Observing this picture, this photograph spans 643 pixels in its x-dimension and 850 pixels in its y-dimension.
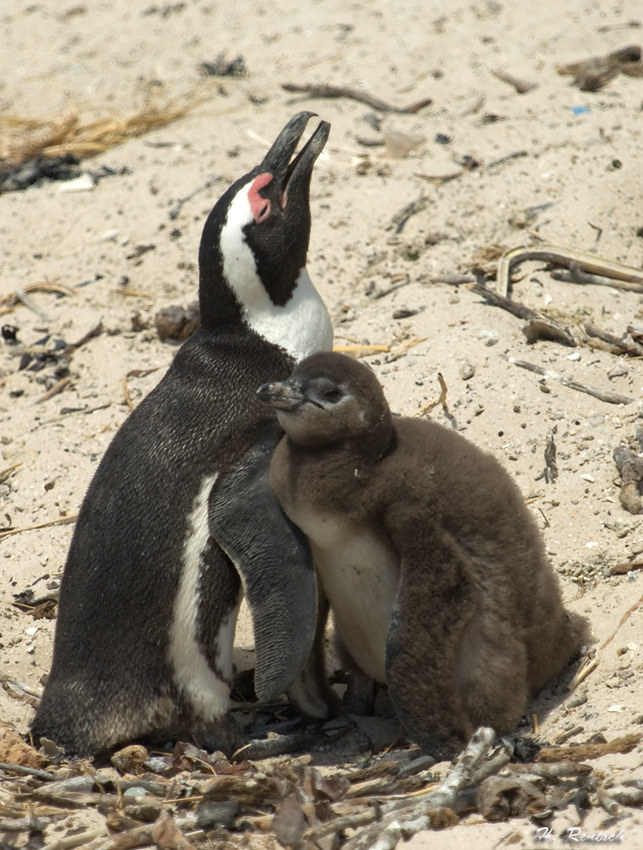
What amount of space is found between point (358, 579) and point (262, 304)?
3.27ft

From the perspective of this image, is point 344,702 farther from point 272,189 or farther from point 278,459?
point 272,189

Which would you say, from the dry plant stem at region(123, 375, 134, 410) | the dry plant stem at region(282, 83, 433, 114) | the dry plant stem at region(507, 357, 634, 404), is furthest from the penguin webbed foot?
the dry plant stem at region(282, 83, 433, 114)

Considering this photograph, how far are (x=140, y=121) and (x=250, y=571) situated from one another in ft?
18.1

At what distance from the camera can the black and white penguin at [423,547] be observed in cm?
280

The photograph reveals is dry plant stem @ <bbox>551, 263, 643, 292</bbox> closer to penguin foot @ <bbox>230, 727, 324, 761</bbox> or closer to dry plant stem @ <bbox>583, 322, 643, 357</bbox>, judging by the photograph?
dry plant stem @ <bbox>583, 322, 643, 357</bbox>

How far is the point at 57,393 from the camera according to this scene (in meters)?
5.15

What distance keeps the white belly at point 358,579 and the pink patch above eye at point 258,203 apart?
105cm

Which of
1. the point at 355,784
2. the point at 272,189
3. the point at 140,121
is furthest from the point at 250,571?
the point at 140,121

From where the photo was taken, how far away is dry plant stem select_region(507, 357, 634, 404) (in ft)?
13.2

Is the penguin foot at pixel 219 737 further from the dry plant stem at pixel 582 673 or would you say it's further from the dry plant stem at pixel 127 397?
the dry plant stem at pixel 127 397

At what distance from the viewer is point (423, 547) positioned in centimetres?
→ 280

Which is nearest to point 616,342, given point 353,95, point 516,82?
point 516,82

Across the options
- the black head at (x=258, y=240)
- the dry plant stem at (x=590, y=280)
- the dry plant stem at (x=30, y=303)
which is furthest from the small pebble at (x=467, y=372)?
the dry plant stem at (x=30, y=303)

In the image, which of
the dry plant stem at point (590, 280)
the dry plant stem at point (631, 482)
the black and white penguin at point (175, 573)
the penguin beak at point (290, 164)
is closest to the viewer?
the black and white penguin at point (175, 573)
